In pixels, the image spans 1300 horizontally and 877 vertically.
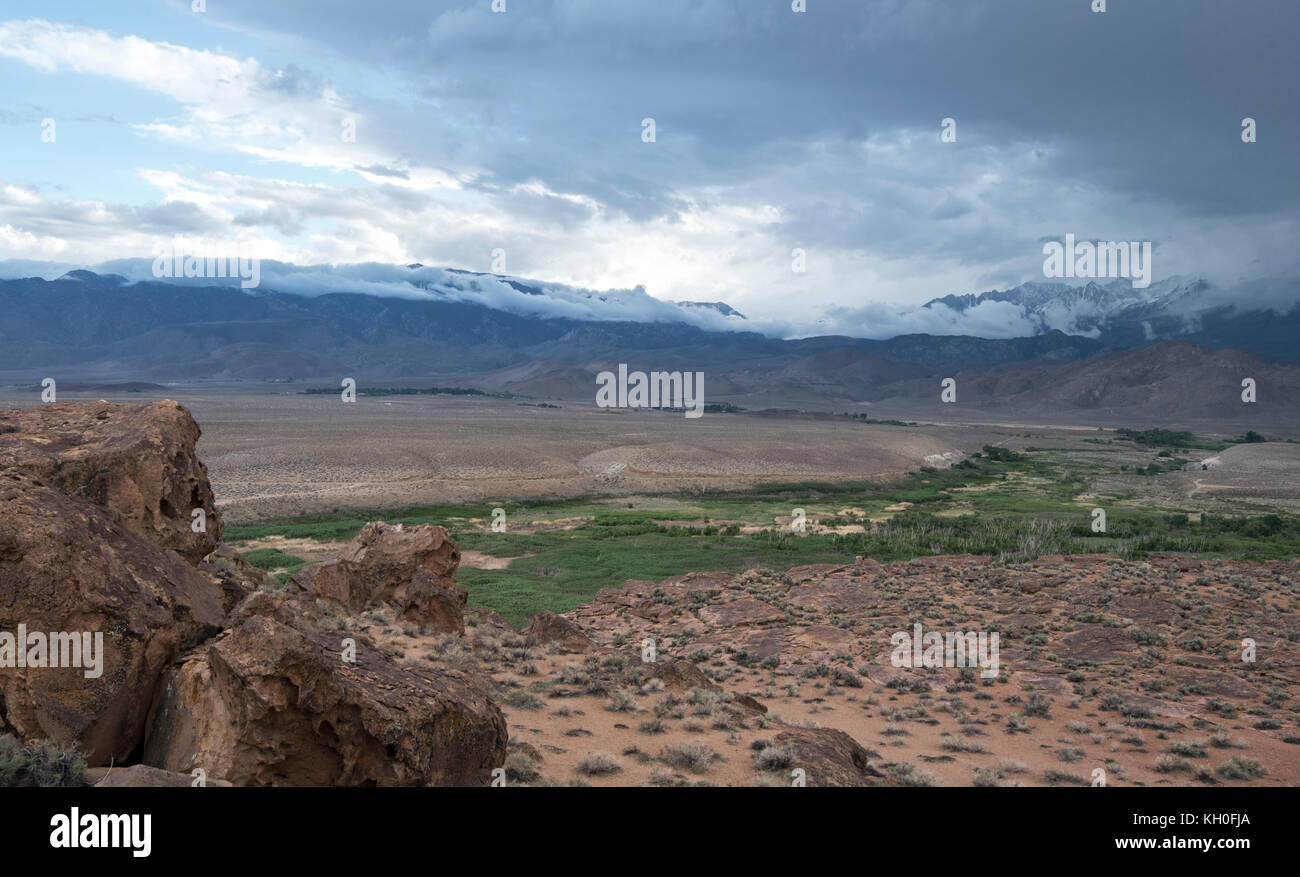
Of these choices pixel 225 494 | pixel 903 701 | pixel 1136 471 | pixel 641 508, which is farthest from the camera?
pixel 1136 471

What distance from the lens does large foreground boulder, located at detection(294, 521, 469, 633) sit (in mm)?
17844

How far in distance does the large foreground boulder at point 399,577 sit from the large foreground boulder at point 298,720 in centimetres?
1042

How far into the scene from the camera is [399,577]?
19.0 m

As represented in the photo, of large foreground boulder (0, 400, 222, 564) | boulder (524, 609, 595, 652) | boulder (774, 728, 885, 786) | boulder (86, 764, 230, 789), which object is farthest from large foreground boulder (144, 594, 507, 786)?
boulder (524, 609, 595, 652)

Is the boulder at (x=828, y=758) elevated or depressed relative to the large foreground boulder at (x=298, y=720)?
depressed

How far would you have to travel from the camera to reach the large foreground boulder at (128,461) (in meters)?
9.18

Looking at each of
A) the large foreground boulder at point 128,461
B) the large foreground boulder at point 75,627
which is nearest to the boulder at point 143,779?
the large foreground boulder at point 75,627

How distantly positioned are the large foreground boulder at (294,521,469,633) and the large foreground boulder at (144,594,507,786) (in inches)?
410

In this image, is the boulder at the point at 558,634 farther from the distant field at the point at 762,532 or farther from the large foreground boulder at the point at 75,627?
the large foreground boulder at the point at 75,627

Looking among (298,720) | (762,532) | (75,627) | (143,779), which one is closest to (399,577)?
(75,627)

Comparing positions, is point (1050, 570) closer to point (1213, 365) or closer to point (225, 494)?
point (225, 494)
